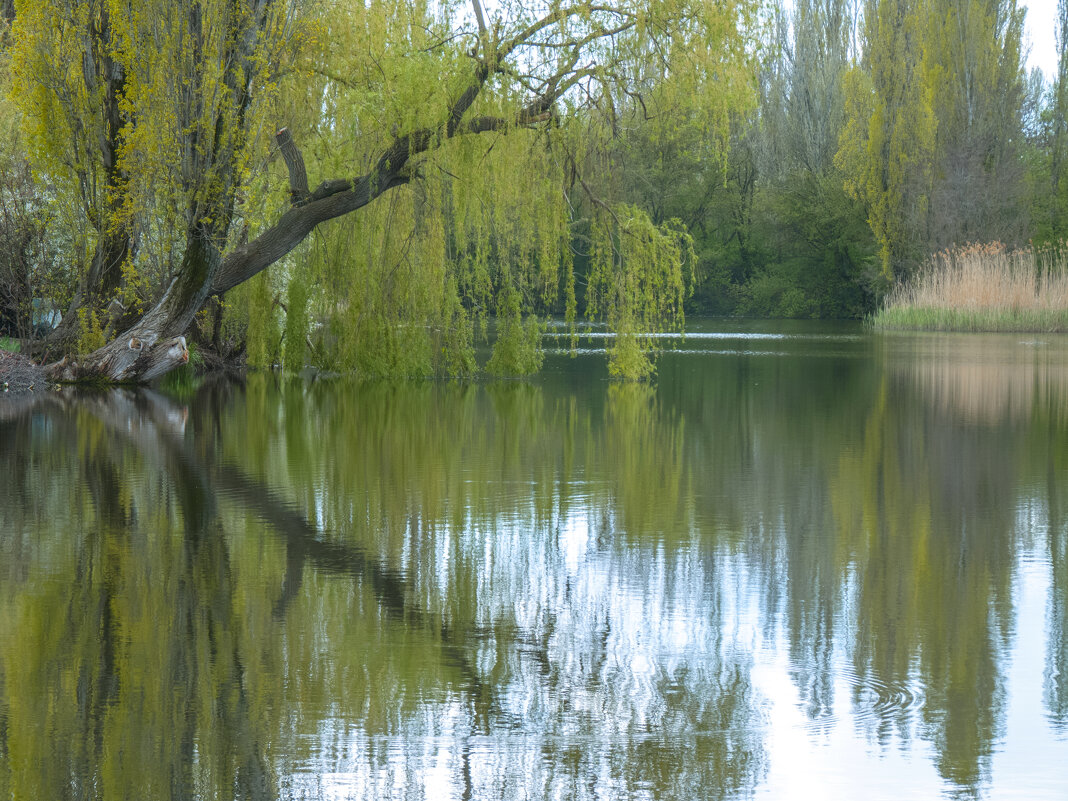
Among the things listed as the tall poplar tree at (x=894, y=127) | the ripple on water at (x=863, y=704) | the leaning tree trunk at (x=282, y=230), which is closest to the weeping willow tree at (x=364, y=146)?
the leaning tree trunk at (x=282, y=230)

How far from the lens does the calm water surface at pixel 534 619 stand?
296cm

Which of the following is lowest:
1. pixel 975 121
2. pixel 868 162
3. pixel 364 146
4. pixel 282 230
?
pixel 282 230

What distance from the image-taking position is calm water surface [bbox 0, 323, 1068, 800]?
9.71 feet

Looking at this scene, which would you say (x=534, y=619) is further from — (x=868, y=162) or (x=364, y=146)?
(x=868, y=162)

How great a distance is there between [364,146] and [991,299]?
21.5 metres

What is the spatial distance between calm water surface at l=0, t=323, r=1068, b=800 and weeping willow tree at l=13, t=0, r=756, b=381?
525 cm

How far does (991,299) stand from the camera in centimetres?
3167

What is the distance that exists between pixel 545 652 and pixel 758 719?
0.82 meters

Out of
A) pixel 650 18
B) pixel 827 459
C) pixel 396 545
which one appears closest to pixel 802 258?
pixel 650 18

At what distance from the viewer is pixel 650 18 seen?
45.8ft

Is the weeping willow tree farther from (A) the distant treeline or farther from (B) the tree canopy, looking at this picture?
(A) the distant treeline

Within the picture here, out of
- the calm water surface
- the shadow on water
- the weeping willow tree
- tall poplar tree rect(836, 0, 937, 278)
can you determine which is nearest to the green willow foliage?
the weeping willow tree

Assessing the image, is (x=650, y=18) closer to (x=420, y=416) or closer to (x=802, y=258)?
(x=420, y=416)

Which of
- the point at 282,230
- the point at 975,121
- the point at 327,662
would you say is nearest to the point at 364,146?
the point at 282,230
